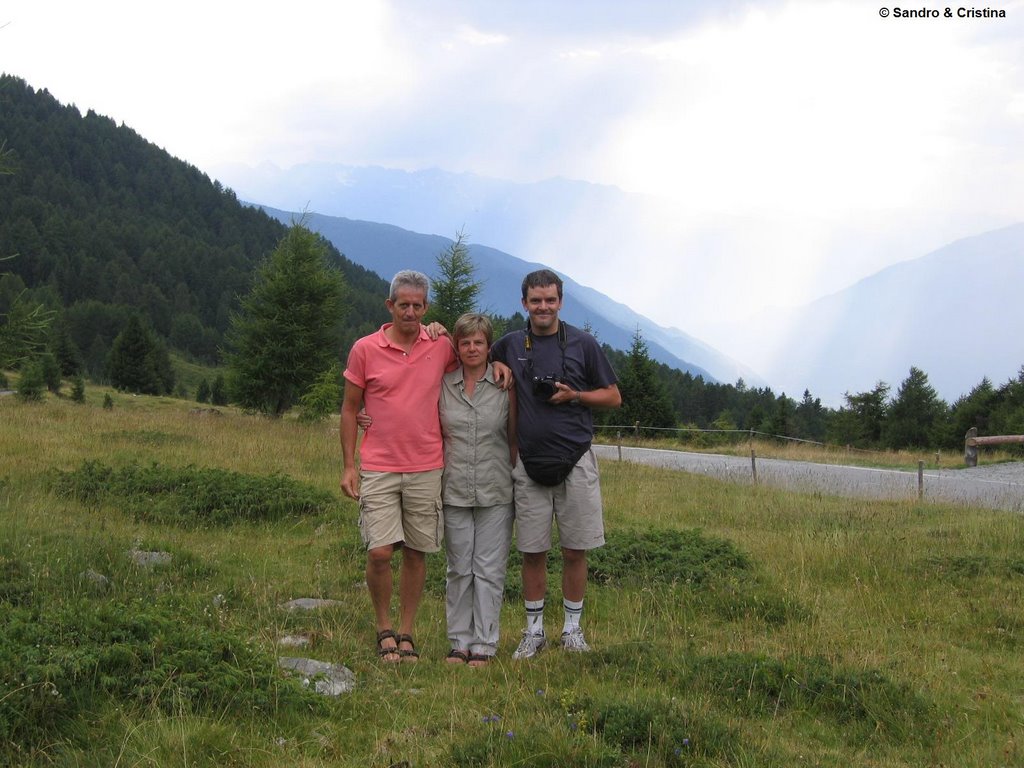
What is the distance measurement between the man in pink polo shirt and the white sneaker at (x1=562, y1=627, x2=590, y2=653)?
879 millimetres

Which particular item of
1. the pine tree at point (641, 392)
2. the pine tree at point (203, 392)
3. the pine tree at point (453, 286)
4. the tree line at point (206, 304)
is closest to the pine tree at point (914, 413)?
the tree line at point (206, 304)

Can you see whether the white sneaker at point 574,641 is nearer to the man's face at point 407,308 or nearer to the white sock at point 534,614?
the white sock at point 534,614

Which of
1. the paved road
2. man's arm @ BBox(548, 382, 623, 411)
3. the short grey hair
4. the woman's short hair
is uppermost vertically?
the short grey hair

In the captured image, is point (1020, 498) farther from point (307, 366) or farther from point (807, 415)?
point (807, 415)

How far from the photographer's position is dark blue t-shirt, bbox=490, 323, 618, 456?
444cm

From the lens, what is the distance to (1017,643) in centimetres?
529

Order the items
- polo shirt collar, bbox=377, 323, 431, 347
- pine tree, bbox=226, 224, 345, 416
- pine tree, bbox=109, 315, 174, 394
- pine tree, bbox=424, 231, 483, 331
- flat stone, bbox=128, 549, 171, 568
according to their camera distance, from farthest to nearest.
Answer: pine tree, bbox=109, 315, 174, 394 → pine tree, bbox=424, 231, 483, 331 → pine tree, bbox=226, 224, 345, 416 → flat stone, bbox=128, 549, 171, 568 → polo shirt collar, bbox=377, 323, 431, 347

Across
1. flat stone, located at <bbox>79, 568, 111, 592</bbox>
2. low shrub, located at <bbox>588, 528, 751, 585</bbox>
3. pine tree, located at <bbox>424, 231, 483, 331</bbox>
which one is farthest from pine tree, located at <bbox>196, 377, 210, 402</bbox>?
flat stone, located at <bbox>79, 568, 111, 592</bbox>

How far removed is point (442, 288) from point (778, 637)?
2564cm

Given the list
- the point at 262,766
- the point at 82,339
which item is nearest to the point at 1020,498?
the point at 262,766

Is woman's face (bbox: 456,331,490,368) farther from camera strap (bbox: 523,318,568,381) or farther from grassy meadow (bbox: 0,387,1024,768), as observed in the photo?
grassy meadow (bbox: 0,387,1024,768)

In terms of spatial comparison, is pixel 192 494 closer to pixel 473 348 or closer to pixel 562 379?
pixel 473 348

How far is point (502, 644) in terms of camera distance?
4.94 metres

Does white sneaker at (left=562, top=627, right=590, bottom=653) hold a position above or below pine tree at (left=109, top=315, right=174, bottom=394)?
below
